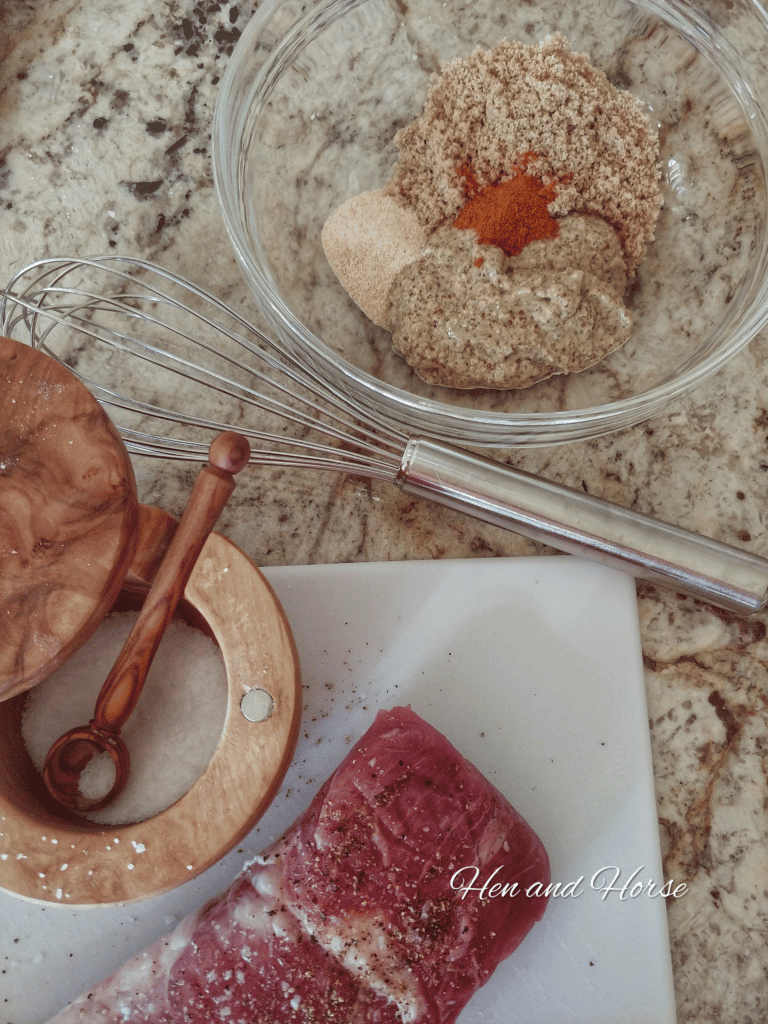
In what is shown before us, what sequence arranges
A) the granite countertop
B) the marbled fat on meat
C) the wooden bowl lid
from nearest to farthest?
the wooden bowl lid, the marbled fat on meat, the granite countertop

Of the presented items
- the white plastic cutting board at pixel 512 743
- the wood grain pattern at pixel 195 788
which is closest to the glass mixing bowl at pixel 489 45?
the white plastic cutting board at pixel 512 743

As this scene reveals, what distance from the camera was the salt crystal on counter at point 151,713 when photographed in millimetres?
730

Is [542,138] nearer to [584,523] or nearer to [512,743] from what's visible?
[584,523]

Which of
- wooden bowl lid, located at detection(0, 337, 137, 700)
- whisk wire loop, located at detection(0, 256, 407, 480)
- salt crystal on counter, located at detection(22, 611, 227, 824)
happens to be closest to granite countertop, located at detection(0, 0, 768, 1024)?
whisk wire loop, located at detection(0, 256, 407, 480)

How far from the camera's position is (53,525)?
0.60 metres

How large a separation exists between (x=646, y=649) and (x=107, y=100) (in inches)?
39.5

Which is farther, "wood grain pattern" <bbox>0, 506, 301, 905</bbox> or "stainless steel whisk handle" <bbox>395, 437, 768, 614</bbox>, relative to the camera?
"stainless steel whisk handle" <bbox>395, 437, 768, 614</bbox>

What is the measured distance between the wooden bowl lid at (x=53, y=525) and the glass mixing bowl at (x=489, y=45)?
36 centimetres

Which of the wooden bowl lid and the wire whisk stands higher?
the wire whisk

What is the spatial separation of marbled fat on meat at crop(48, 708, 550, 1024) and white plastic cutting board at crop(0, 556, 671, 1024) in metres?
0.08

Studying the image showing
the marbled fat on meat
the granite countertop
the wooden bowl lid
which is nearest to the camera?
the wooden bowl lid

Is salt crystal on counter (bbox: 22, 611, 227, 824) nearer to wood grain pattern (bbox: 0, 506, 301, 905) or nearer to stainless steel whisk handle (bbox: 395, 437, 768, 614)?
wood grain pattern (bbox: 0, 506, 301, 905)

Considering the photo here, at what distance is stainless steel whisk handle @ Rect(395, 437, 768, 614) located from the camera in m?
0.81

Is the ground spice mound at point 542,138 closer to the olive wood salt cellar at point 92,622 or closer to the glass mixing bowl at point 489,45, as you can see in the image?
the glass mixing bowl at point 489,45
